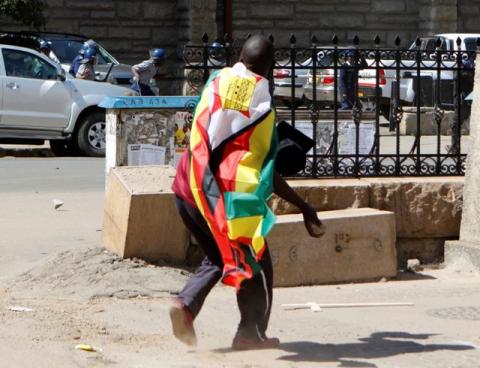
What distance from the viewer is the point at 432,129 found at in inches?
643

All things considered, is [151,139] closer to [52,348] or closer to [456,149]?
[456,149]

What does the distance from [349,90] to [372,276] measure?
5.13ft

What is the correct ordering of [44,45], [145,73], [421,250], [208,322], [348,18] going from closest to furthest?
[208,322] → [421,250] → [145,73] → [44,45] → [348,18]

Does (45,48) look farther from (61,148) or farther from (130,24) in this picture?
(130,24)

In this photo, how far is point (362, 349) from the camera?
263 inches

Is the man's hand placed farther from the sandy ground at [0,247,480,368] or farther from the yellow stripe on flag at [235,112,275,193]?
the sandy ground at [0,247,480,368]

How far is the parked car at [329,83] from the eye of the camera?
9.43 meters

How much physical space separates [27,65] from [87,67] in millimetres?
2375

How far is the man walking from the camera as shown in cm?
606

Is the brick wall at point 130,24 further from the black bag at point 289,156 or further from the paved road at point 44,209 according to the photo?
the black bag at point 289,156

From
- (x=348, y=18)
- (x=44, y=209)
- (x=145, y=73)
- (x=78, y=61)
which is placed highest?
(x=348, y=18)

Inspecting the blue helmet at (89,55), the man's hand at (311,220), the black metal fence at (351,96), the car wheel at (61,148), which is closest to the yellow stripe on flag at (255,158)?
the man's hand at (311,220)

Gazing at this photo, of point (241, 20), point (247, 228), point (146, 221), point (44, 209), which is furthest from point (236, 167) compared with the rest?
point (241, 20)

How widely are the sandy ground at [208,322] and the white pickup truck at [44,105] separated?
9.48 meters
